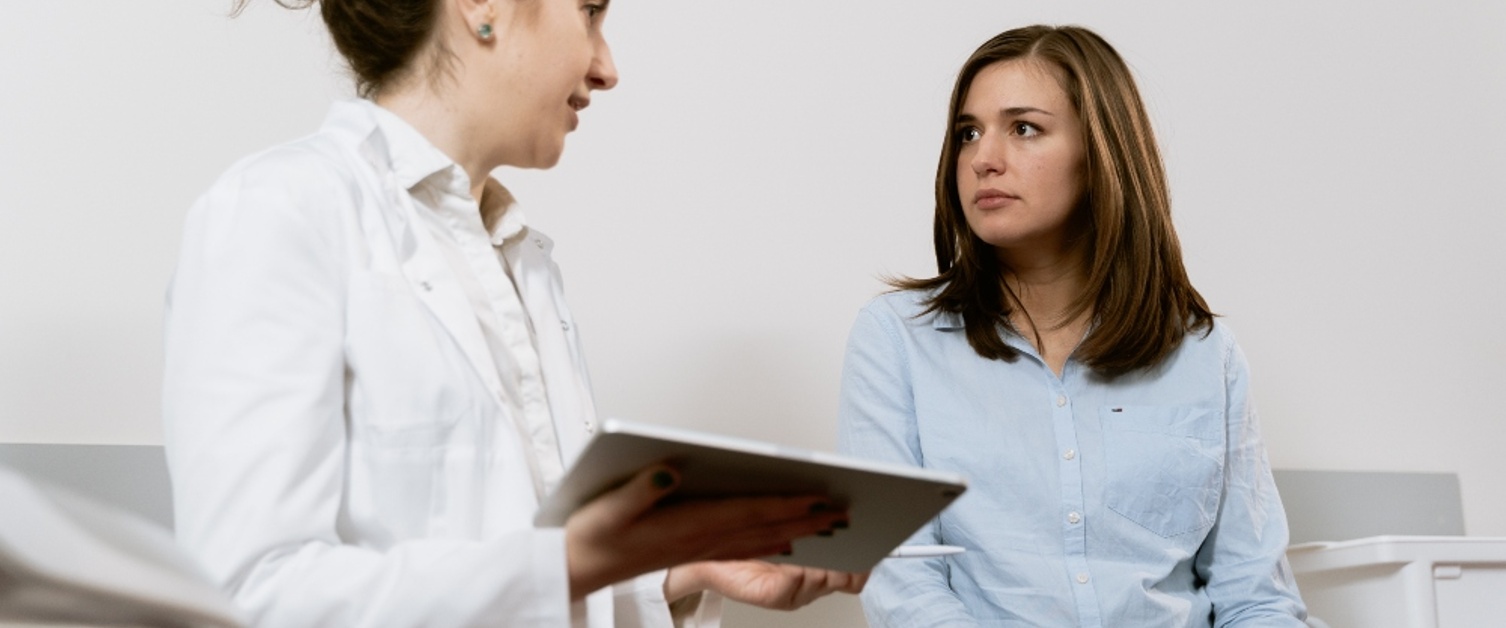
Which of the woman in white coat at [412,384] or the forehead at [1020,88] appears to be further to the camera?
the forehead at [1020,88]

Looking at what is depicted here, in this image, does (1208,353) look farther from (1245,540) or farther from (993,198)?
(993,198)

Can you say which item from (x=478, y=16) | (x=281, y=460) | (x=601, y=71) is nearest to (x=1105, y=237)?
(x=601, y=71)

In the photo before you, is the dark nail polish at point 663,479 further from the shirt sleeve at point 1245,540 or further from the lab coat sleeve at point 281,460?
the shirt sleeve at point 1245,540

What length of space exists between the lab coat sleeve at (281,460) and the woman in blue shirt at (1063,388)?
2.49ft

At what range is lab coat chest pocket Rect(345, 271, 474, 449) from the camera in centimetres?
92

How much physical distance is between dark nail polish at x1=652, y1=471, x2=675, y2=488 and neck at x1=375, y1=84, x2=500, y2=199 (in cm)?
40

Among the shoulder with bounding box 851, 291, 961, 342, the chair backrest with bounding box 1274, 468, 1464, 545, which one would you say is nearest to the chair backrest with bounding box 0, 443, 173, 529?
the shoulder with bounding box 851, 291, 961, 342

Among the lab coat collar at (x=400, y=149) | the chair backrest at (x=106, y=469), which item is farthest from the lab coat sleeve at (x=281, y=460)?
the chair backrest at (x=106, y=469)

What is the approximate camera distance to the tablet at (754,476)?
0.74 m

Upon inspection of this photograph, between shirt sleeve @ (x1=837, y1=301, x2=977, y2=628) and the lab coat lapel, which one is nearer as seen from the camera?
the lab coat lapel

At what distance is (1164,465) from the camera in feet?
5.29

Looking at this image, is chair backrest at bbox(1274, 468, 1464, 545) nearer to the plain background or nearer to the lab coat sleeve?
the plain background

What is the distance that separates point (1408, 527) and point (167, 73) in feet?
6.69

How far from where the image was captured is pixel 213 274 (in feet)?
2.87
